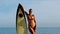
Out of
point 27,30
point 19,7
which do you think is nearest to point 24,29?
point 27,30

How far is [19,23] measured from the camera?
66.8 ft

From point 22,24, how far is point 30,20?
3.22ft

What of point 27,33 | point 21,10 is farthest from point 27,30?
point 21,10

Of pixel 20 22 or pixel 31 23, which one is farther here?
pixel 20 22

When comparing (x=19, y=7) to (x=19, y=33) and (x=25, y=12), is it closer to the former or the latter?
(x=25, y=12)

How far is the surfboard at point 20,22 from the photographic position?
2006cm

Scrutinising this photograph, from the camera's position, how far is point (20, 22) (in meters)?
20.4

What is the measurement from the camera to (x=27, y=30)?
65.7 ft

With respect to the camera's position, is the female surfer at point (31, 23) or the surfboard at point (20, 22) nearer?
the female surfer at point (31, 23)

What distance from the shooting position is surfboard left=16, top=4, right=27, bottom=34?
65.8ft

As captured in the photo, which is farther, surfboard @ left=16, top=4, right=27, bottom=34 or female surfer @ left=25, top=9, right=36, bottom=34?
surfboard @ left=16, top=4, right=27, bottom=34

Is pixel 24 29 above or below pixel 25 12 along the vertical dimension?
below

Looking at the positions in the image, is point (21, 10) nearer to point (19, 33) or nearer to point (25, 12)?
point (25, 12)

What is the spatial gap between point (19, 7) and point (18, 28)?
1.58 m
